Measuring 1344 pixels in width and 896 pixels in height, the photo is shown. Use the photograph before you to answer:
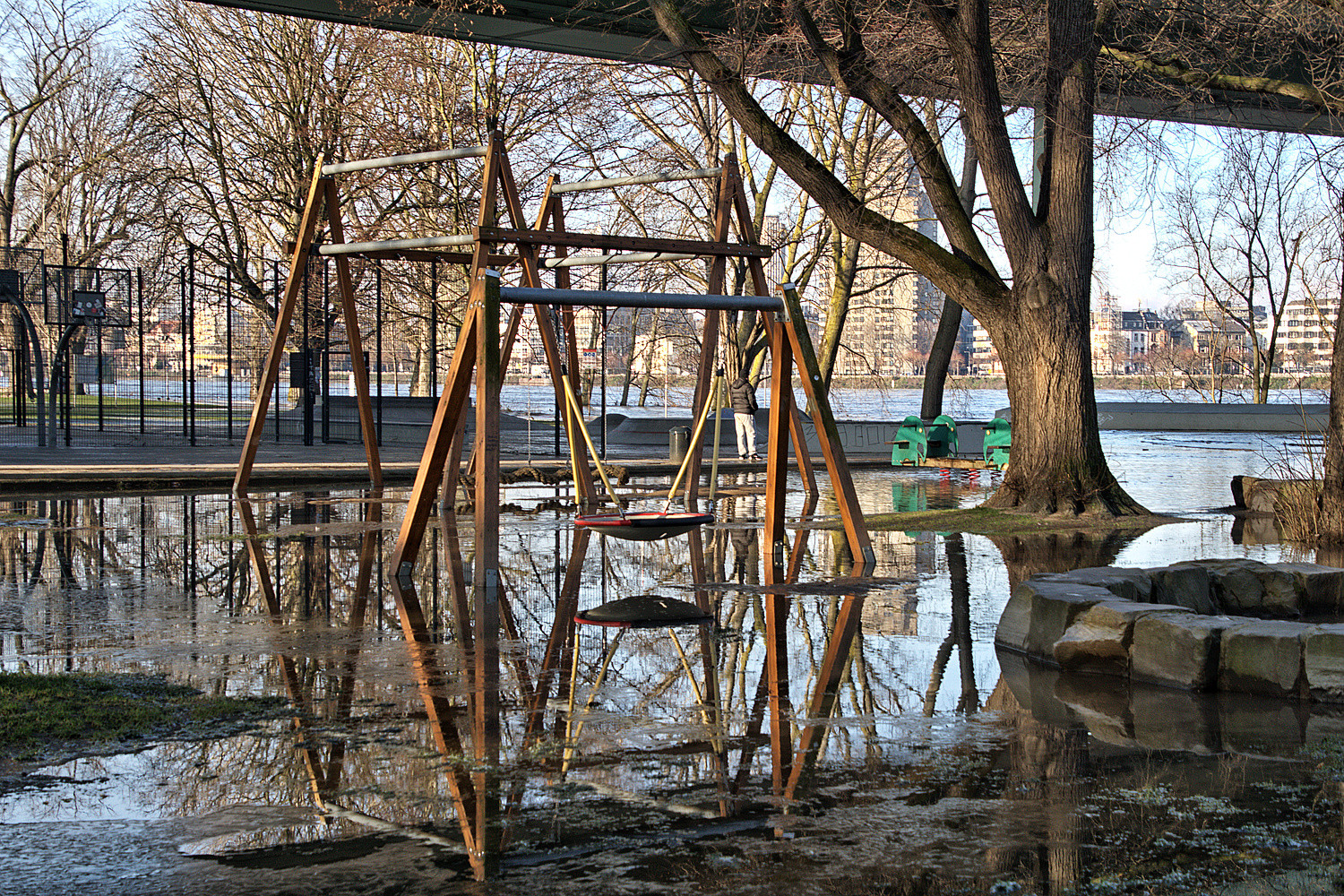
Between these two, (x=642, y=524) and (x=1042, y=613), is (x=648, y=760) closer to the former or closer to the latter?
(x=1042, y=613)

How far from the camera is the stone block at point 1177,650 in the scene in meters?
6.32

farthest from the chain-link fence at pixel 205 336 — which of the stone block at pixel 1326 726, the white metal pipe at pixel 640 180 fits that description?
the stone block at pixel 1326 726

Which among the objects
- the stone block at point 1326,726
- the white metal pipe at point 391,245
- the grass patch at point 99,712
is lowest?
the stone block at point 1326,726

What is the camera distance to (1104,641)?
264 inches

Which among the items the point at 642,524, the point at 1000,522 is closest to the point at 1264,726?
the point at 642,524

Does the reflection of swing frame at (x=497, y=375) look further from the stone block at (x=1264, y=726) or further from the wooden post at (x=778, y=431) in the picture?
the stone block at (x=1264, y=726)

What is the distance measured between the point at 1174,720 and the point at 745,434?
1825 cm

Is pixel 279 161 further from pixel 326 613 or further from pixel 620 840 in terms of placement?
pixel 620 840

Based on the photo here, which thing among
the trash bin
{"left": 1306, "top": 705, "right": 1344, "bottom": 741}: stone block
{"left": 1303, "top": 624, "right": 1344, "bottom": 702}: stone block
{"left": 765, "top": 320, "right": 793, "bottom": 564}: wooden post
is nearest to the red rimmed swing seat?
{"left": 765, "top": 320, "right": 793, "bottom": 564}: wooden post

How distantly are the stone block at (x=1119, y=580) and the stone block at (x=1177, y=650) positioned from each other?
766 mm

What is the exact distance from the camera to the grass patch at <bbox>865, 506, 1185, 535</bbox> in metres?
13.0

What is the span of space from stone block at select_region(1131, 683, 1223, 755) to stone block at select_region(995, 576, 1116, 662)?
60cm

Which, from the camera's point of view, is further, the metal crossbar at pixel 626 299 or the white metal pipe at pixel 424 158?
the white metal pipe at pixel 424 158

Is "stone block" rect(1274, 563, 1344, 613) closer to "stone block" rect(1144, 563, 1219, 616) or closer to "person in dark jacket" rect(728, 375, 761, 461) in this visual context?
"stone block" rect(1144, 563, 1219, 616)
